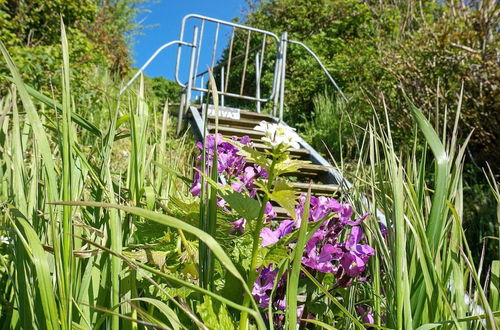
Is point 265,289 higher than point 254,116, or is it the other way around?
point 254,116

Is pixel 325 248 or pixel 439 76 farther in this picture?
pixel 439 76

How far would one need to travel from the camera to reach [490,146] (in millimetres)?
4668

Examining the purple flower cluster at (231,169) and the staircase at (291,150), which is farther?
the staircase at (291,150)

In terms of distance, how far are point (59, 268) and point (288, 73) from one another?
9667 mm

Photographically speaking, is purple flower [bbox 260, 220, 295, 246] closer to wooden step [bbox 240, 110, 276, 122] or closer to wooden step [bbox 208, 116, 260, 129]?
wooden step [bbox 208, 116, 260, 129]

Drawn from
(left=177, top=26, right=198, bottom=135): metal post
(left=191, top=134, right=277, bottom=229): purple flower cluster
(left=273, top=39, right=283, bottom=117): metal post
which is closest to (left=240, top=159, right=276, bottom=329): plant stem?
(left=191, top=134, right=277, bottom=229): purple flower cluster

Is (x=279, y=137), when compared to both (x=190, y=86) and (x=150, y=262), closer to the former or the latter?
(x=150, y=262)

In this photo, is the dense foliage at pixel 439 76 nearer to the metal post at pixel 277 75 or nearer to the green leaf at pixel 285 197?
the metal post at pixel 277 75

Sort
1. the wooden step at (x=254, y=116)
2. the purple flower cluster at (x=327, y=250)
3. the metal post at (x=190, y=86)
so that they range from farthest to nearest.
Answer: the wooden step at (x=254, y=116), the metal post at (x=190, y=86), the purple flower cluster at (x=327, y=250)

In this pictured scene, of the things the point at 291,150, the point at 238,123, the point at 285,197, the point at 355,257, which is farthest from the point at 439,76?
the point at 285,197

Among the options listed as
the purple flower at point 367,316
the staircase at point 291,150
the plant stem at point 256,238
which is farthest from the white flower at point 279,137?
the staircase at point 291,150

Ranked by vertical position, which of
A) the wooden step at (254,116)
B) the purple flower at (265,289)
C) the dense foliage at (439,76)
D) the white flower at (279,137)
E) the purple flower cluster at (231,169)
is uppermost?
the dense foliage at (439,76)

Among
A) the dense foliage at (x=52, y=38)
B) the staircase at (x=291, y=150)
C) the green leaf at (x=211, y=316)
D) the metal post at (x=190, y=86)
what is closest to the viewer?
the green leaf at (x=211, y=316)

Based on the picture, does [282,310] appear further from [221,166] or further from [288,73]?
[288,73]
